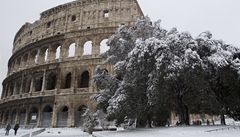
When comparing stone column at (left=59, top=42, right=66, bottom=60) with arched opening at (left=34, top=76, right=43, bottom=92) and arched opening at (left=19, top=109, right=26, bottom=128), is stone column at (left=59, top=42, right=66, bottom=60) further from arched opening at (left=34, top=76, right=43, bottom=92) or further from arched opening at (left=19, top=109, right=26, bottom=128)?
arched opening at (left=19, top=109, right=26, bottom=128)

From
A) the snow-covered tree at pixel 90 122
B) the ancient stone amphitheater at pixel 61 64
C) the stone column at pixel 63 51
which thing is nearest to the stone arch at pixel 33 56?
the ancient stone amphitheater at pixel 61 64

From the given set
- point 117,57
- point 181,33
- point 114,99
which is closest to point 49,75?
point 117,57

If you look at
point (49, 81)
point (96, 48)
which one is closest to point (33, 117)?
point (49, 81)

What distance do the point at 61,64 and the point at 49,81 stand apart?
2644 mm

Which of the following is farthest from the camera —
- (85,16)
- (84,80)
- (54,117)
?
(85,16)

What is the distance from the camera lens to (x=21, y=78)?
101ft

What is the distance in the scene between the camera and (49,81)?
2864 centimetres

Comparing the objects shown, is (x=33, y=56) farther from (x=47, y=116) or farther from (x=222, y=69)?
(x=222, y=69)

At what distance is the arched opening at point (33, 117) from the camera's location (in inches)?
1049

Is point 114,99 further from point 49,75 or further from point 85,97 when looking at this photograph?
point 49,75

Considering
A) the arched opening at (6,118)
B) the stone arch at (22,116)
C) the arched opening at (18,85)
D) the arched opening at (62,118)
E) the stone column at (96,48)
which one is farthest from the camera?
the arched opening at (18,85)

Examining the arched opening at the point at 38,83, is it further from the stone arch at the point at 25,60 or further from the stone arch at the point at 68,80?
the stone arch at the point at 25,60

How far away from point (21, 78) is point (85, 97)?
1007 centimetres

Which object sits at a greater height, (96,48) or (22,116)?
(96,48)
